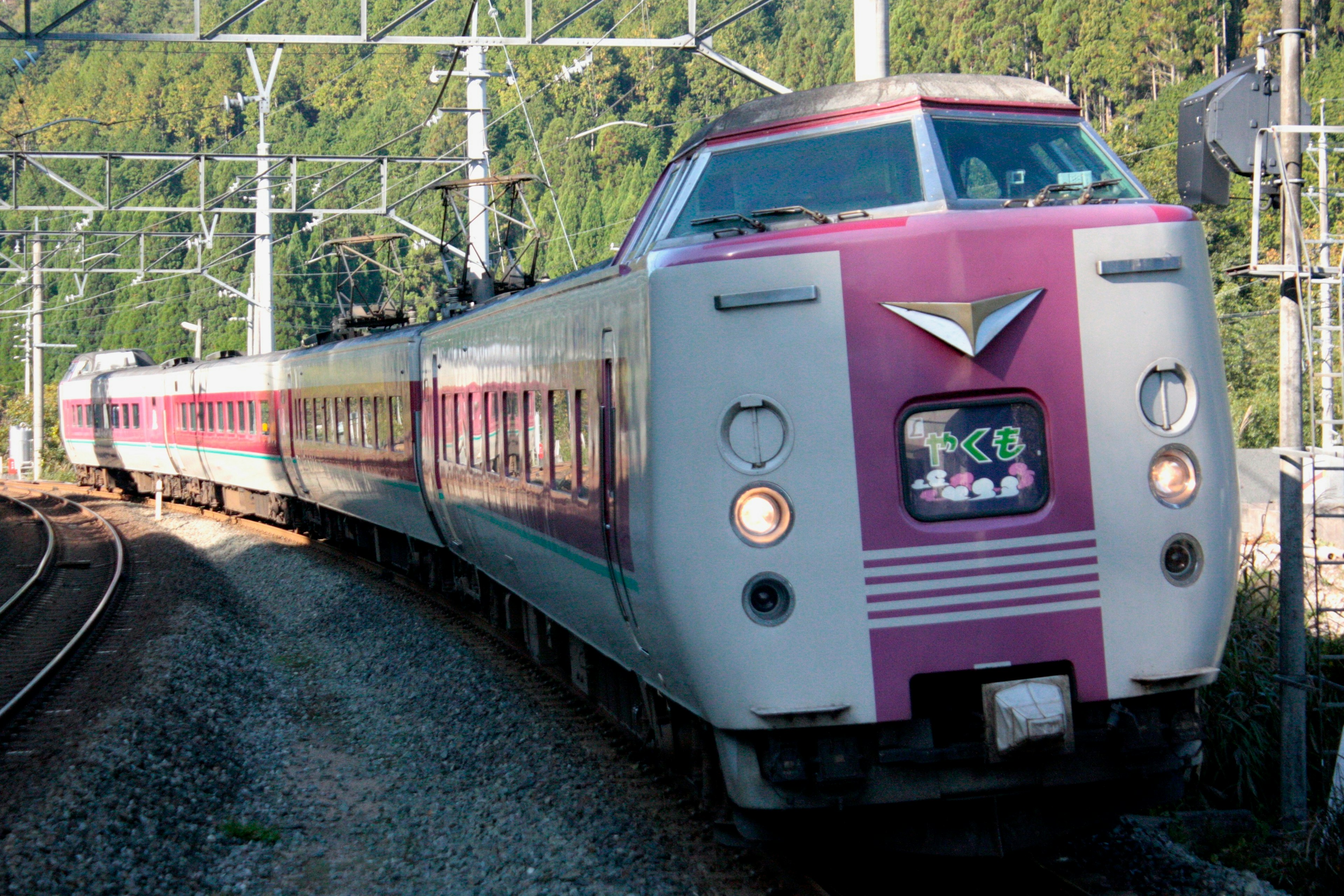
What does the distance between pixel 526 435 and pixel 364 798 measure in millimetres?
2072

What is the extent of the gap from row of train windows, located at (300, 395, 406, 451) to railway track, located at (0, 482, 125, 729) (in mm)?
2861

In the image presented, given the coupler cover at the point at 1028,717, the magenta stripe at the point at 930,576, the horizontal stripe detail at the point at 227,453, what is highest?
the horizontal stripe detail at the point at 227,453

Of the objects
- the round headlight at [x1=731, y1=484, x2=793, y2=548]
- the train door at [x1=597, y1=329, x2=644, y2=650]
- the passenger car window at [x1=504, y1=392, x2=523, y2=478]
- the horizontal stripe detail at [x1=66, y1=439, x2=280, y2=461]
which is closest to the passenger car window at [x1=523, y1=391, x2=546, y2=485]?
the passenger car window at [x1=504, y1=392, x2=523, y2=478]

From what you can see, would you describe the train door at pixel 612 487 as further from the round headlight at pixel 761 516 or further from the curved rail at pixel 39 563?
the curved rail at pixel 39 563

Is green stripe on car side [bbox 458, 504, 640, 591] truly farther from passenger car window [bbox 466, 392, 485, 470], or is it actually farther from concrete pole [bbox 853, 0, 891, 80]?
concrete pole [bbox 853, 0, 891, 80]

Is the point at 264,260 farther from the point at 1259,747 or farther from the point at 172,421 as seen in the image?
the point at 1259,747

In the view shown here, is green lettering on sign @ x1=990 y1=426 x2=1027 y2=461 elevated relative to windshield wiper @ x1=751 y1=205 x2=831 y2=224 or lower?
lower

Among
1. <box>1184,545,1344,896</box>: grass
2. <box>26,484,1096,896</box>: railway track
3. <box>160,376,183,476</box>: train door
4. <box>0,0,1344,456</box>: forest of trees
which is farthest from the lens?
<box>0,0,1344,456</box>: forest of trees

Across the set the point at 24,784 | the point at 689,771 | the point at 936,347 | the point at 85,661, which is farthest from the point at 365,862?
the point at 85,661

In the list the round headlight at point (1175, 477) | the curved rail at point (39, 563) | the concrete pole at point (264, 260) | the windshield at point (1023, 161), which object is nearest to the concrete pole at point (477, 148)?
the curved rail at point (39, 563)

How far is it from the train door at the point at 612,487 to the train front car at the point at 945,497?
25.5 inches

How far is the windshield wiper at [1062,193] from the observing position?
5.32 meters

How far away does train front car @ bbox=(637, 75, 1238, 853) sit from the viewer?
4.93m

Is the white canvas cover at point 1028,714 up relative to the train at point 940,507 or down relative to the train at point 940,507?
down
